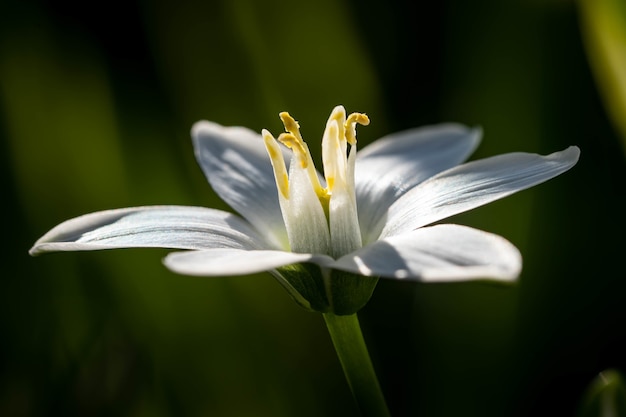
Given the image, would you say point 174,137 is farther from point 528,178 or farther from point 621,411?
point 621,411

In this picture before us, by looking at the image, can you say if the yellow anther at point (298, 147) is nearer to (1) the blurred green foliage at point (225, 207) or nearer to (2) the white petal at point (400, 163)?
(2) the white petal at point (400, 163)

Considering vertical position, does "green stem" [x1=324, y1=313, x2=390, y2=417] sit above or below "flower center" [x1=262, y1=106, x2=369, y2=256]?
below

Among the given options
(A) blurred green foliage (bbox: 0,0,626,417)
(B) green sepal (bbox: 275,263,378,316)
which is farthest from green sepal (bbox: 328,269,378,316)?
(A) blurred green foliage (bbox: 0,0,626,417)

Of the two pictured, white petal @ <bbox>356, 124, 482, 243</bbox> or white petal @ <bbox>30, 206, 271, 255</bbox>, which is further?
white petal @ <bbox>356, 124, 482, 243</bbox>

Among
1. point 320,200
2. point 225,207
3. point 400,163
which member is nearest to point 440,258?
point 320,200

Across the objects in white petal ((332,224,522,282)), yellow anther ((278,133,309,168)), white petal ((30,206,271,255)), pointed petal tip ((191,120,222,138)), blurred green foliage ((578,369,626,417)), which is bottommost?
blurred green foliage ((578,369,626,417))

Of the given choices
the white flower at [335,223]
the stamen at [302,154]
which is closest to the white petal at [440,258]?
the white flower at [335,223]

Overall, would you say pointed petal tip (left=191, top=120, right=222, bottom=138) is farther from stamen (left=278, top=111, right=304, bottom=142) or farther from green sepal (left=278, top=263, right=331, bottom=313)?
green sepal (left=278, top=263, right=331, bottom=313)

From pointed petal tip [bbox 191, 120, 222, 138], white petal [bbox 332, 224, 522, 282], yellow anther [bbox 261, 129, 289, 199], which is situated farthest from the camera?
pointed petal tip [bbox 191, 120, 222, 138]

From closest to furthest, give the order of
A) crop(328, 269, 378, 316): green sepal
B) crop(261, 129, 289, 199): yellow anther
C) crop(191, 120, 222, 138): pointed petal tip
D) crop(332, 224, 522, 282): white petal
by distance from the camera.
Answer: crop(332, 224, 522, 282): white petal → crop(328, 269, 378, 316): green sepal → crop(261, 129, 289, 199): yellow anther → crop(191, 120, 222, 138): pointed petal tip
